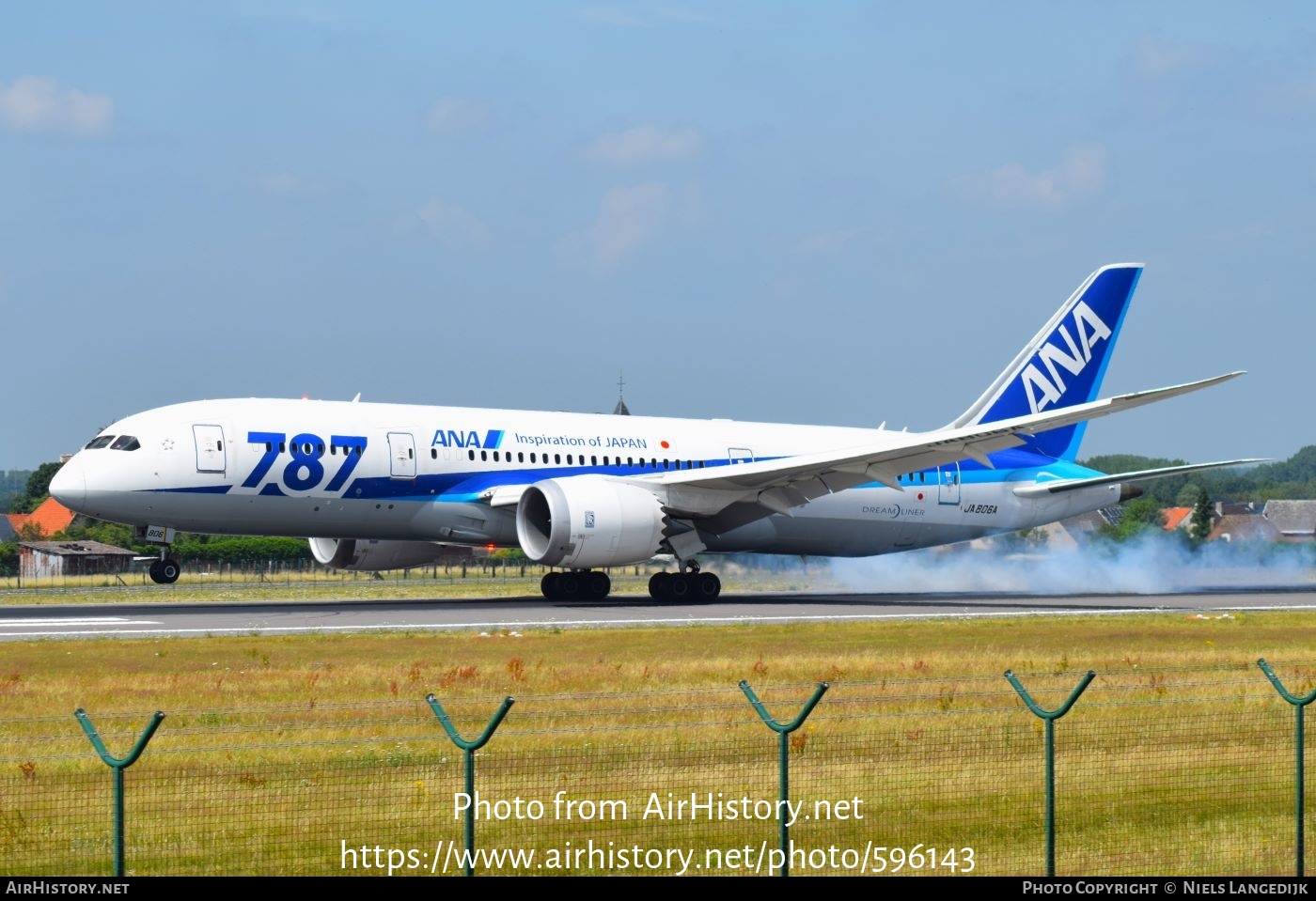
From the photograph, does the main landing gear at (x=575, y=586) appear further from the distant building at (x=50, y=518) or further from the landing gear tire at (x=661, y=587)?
the distant building at (x=50, y=518)

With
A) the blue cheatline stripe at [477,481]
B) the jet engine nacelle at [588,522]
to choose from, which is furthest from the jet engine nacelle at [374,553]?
the jet engine nacelle at [588,522]

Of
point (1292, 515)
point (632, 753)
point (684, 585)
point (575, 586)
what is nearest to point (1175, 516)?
point (1292, 515)

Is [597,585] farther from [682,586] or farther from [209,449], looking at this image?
[209,449]

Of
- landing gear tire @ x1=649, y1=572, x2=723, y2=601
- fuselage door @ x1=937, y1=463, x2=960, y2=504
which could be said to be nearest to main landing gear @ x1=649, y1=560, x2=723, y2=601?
landing gear tire @ x1=649, y1=572, x2=723, y2=601

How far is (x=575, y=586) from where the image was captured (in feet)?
133

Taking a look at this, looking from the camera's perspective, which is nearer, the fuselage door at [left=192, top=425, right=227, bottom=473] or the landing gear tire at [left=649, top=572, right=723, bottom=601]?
the fuselage door at [left=192, top=425, right=227, bottom=473]

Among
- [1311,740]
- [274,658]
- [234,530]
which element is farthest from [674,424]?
[1311,740]

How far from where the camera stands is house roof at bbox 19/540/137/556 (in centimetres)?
7931

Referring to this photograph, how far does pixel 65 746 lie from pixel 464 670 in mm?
6924

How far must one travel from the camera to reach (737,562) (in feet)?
152

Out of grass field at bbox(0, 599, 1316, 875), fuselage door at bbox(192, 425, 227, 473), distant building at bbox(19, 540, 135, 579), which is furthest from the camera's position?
distant building at bbox(19, 540, 135, 579)

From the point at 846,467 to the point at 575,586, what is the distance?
23.7ft

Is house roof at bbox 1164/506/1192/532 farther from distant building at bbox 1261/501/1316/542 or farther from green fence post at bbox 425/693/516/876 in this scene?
green fence post at bbox 425/693/516/876

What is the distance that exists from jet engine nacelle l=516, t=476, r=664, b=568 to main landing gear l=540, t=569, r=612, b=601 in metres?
3.35
